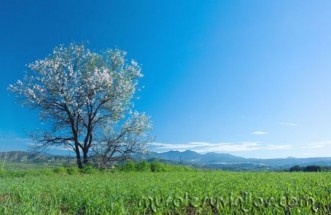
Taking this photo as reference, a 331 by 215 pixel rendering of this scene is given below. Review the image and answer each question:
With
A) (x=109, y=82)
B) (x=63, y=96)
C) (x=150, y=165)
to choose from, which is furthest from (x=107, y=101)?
(x=150, y=165)

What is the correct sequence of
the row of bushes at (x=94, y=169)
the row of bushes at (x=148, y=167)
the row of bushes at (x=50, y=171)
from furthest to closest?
1. the row of bushes at (x=148, y=167)
2. the row of bushes at (x=94, y=169)
3. the row of bushes at (x=50, y=171)

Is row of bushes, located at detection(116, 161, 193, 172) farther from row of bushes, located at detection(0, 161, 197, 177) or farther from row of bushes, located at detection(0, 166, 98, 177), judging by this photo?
row of bushes, located at detection(0, 166, 98, 177)

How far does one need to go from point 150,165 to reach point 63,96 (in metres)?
11.2

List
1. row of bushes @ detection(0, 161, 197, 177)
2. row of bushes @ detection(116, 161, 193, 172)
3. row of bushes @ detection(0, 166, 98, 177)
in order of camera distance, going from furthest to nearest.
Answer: row of bushes @ detection(116, 161, 193, 172) < row of bushes @ detection(0, 161, 197, 177) < row of bushes @ detection(0, 166, 98, 177)

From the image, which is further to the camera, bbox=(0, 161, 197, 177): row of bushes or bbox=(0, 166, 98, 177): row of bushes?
bbox=(0, 161, 197, 177): row of bushes

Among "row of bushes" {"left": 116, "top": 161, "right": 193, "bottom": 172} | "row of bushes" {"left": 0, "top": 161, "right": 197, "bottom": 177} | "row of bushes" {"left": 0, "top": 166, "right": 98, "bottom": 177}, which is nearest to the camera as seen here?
"row of bushes" {"left": 0, "top": 166, "right": 98, "bottom": 177}

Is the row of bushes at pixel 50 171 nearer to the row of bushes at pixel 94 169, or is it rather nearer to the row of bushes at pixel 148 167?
the row of bushes at pixel 94 169

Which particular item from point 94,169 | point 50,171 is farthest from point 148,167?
point 50,171

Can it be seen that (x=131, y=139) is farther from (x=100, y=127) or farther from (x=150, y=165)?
(x=150, y=165)

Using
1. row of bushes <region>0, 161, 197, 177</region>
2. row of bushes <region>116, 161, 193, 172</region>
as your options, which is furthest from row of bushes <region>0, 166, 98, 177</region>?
row of bushes <region>116, 161, 193, 172</region>

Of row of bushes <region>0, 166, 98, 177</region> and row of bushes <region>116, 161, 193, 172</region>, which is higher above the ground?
row of bushes <region>116, 161, 193, 172</region>

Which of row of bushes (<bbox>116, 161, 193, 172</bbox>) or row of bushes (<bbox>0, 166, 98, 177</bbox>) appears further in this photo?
row of bushes (<bbox>116, 161, 193, 172</bbox>)

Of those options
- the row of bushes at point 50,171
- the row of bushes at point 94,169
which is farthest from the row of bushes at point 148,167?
the row of bushes at point 50,171

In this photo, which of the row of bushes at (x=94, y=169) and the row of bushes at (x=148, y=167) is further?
the row of bushes at (x=148, y=167)
